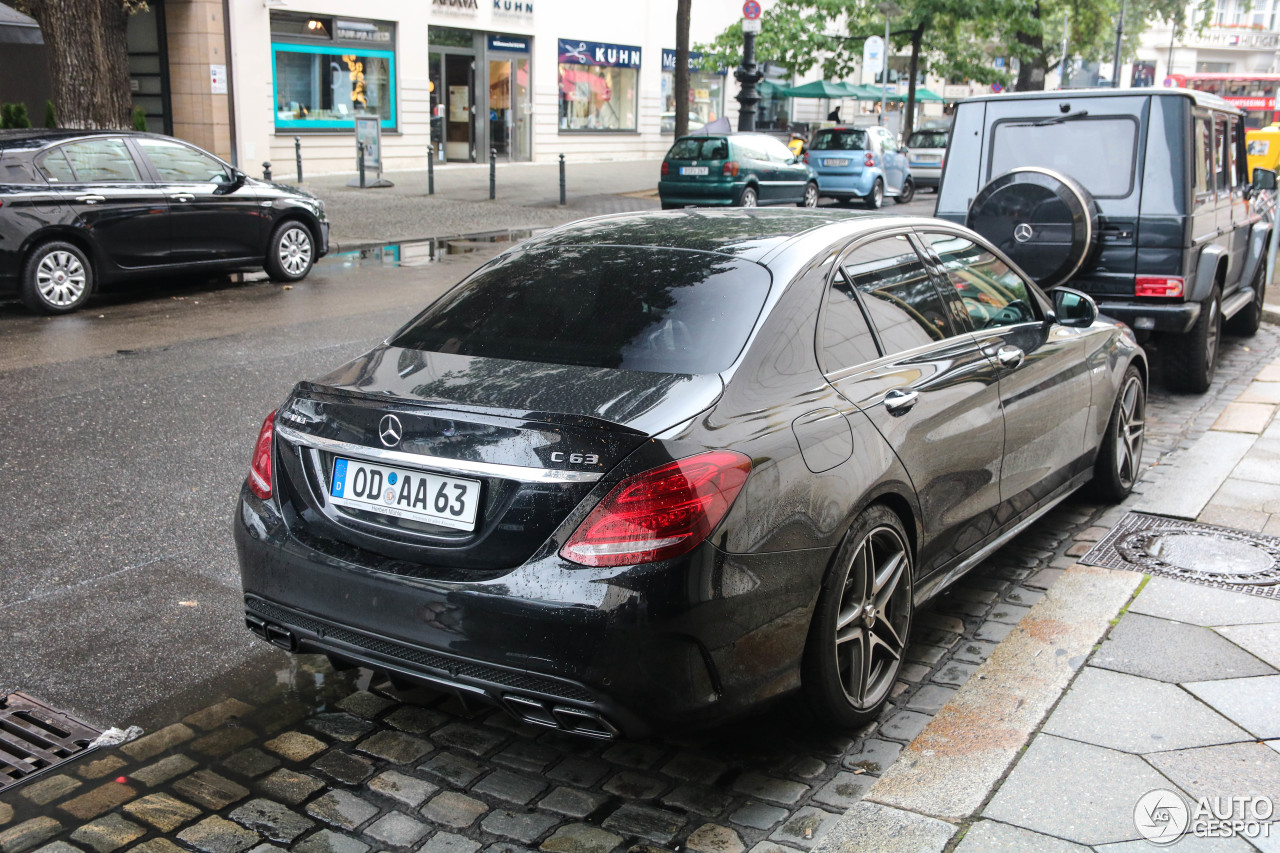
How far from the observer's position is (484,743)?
3.59 meters

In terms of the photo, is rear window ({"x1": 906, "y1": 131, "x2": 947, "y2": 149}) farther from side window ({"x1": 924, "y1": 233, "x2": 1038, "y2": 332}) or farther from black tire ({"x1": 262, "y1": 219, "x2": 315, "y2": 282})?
side window ({"x1": 924, "y1": 233, "x2": 1038, "y2": 332})

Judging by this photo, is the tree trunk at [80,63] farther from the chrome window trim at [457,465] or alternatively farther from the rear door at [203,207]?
the chrome window trim at [457,465]

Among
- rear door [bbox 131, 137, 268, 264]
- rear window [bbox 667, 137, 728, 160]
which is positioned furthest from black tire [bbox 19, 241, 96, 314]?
rear window [bbox 667, 137, 728, 160]

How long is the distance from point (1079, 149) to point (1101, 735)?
554cm

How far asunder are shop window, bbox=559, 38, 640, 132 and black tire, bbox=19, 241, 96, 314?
23.5 metres

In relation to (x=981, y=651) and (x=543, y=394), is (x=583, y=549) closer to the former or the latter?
(x=543, y=394)

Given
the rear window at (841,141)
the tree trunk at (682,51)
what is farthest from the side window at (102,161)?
the rear window at (841,141)

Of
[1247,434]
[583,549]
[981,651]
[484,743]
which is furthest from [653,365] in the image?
[1247,434]

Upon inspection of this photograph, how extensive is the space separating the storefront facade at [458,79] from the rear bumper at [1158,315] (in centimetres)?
2097

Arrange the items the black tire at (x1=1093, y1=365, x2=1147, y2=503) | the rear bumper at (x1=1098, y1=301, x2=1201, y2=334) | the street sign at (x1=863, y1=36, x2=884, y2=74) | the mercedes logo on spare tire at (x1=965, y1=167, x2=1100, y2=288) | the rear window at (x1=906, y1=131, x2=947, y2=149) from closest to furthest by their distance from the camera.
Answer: the black tire at (x1=1093, y1=365, x2=1147, y2=503) < the mercedes logo on spare tire at (x1=965, y1=167, x2=1100, y2=288) < the rear bumper at (x1=1098, y1=301, x2=1201, y2=334) < the street sign at (x1=863, y1=36, x2=884, y2=74) < the rear window at (x1=906, y1=131, x2=947, y2=149)

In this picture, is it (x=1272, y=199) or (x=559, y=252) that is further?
(x=1272, y=199)

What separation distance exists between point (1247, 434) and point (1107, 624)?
368 cm

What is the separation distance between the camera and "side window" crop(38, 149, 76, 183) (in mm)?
10836

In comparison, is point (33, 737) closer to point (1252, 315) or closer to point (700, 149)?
→ point (1252, 315)
